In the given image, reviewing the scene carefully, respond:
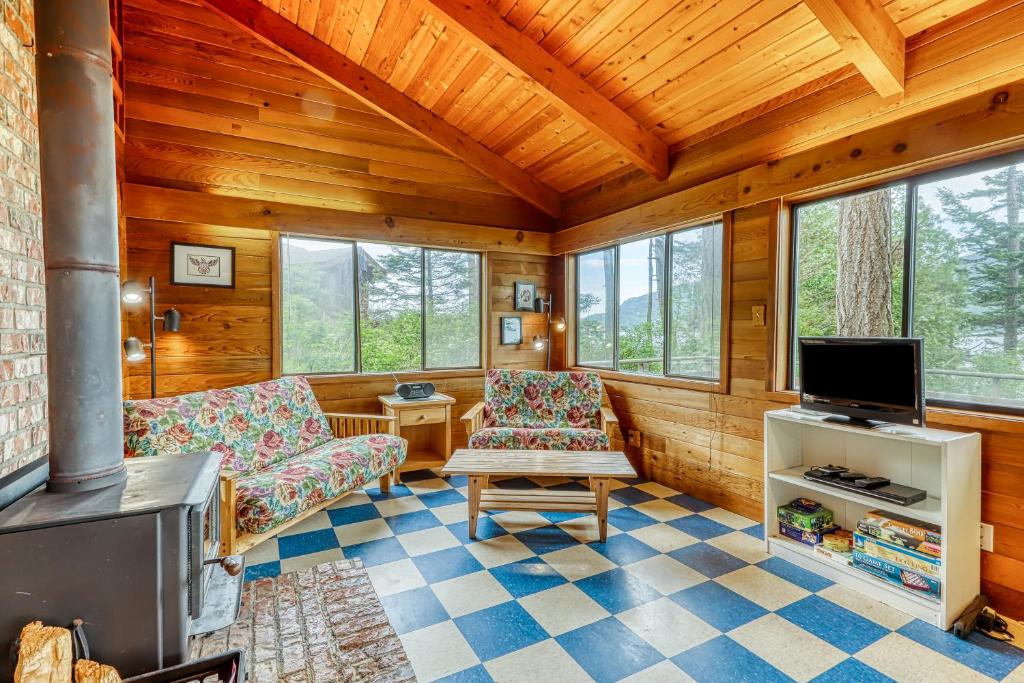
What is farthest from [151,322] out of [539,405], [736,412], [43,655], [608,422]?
[736,412]

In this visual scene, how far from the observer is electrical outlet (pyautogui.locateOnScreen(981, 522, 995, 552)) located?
222cm

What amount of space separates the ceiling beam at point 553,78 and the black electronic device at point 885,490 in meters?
2.41

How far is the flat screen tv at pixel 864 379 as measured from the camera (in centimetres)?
223

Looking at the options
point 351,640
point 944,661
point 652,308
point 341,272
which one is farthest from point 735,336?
point 341,272

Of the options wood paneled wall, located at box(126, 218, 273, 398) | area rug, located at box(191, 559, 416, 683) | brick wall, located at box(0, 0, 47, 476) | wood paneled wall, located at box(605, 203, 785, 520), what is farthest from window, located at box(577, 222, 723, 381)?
brick wall, located at box(0, 0, 47, 476)

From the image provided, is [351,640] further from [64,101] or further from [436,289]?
[436,289]

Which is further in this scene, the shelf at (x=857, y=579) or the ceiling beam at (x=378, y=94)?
the ceiling beam at (x=378, y=94)

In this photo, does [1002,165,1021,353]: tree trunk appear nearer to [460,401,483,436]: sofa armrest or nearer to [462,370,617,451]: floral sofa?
[462,370,617,451]: floral sofa

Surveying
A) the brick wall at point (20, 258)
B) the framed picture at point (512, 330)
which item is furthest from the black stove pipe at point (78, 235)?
the framed picture at point (512, 330)

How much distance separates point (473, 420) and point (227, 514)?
1.80 m

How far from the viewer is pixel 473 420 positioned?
3812mm

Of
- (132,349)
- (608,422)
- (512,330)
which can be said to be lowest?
(608,422)

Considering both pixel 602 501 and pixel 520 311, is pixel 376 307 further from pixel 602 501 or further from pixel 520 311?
pixel 602 501

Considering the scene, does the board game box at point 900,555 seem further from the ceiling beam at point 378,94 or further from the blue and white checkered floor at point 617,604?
the ceiling beam at point 378,94
